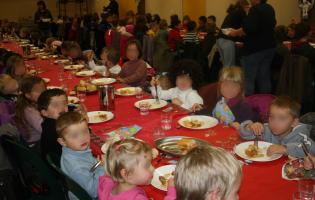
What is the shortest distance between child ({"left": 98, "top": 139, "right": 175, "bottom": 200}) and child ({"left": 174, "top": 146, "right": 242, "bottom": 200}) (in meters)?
0.35

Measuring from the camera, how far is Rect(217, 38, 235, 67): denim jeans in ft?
21.3

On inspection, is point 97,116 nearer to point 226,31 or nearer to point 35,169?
point 35,169

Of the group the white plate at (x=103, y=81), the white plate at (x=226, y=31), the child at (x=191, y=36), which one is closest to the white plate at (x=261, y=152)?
the white plate at (x=103, y=81)

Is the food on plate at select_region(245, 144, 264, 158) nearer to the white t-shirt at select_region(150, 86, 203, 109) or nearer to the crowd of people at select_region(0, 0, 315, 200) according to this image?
the crowd of people at select_region(0, 0, 315, 200)

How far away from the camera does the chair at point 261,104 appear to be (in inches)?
120

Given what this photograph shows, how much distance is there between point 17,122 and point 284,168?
92.9 inches

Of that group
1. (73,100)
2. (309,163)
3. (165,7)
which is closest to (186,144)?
(309,163)

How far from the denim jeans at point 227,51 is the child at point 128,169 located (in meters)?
4.96

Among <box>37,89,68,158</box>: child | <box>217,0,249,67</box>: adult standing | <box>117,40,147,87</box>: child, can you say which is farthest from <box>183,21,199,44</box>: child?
<box>37,89,68,158</box>: child

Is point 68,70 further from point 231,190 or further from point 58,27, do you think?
point 58,27

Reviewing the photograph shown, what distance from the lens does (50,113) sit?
2.93 meters

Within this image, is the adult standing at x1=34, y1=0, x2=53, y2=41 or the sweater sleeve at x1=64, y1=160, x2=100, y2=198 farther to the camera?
the adult standing at x1=34, y1=0, x2=53, y2=41

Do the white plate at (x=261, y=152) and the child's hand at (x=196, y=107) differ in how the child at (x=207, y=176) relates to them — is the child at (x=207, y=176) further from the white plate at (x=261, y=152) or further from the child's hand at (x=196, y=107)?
the child's hand at (x=196, y=107)

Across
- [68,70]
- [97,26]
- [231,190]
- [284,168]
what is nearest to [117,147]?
[231,190]
